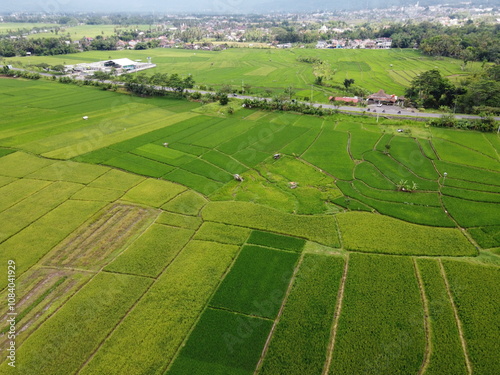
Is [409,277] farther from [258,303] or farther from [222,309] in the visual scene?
[222,309]

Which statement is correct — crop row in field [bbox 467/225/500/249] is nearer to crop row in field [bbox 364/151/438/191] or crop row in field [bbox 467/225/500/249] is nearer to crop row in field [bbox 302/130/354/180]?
crop row in field [bbox 364/151/438/191]

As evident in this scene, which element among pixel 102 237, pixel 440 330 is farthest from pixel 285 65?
pixel 440 330

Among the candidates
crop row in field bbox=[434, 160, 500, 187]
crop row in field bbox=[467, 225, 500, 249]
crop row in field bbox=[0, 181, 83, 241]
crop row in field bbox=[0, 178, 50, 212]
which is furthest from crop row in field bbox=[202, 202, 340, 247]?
crop row in field bbox=[0, 178, 50, 212]

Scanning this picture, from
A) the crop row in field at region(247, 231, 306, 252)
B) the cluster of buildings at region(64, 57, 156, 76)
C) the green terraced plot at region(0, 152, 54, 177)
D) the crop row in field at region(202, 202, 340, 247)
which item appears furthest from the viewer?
the cluster of buildings at region(64, 57, 156, 76)

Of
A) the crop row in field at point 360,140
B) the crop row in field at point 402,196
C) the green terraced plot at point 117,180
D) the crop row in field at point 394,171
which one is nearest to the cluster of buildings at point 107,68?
the green terraced plot at point 117,180

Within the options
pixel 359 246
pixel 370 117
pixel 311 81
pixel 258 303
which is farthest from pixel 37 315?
pixel 311 81

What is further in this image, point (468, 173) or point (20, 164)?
point (20, 164)

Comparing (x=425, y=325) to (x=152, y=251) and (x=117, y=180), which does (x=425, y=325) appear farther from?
(x=117, y=180)
